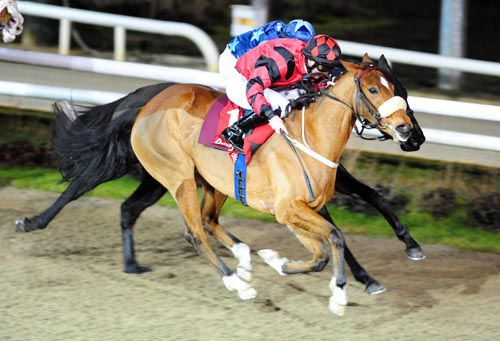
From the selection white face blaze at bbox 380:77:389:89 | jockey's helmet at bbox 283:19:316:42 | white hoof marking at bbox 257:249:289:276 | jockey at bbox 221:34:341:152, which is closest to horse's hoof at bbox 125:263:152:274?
white hoof marking at bbox 257:249:289:276

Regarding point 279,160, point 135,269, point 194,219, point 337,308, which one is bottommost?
point 135,269

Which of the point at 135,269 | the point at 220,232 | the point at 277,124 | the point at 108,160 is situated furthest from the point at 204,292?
the point at 277,124

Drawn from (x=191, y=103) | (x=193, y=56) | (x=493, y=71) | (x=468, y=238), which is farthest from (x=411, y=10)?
(x=191, y=103)

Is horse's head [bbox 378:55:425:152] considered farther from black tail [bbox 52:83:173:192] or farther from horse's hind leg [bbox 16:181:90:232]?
horse's hind leg [bbox 16:181:90:232]

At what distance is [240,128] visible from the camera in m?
5.89

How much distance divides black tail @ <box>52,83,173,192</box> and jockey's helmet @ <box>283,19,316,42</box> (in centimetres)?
104

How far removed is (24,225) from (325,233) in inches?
85.8

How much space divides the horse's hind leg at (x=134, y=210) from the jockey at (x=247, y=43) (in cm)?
94

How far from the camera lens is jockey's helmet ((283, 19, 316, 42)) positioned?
19.1 feet

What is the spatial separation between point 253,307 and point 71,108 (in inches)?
73.3

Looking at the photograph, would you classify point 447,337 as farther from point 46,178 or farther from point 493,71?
point 46,178

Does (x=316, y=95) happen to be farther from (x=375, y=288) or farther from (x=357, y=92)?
(x=375, y=288)

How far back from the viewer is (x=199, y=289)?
6199 millimetres

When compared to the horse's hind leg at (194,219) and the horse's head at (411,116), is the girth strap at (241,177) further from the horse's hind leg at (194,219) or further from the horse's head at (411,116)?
the horse's head at (411,116)
